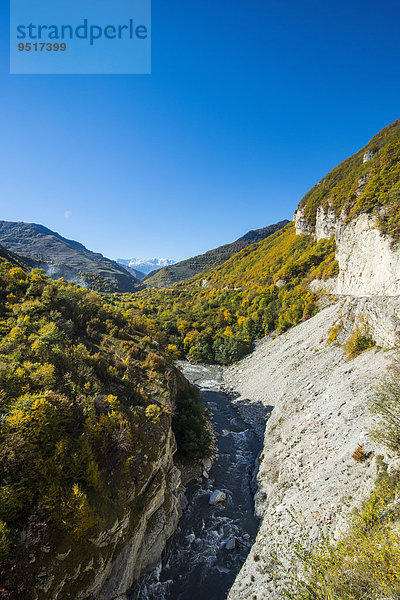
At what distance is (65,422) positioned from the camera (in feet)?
33.6

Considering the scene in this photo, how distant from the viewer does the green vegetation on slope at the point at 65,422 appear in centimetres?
792

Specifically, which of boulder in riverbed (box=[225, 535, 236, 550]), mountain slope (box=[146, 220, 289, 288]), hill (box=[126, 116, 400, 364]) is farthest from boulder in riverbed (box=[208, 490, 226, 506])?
mountain slope (box=[146, 220, 289, 288])

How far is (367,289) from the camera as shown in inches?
926

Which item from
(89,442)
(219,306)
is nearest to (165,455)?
(89,442)

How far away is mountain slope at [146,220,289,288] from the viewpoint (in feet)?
538

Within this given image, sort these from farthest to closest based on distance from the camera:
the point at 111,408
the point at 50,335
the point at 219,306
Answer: the point at 219,306 < the point at 50,335 < the point at 111,408

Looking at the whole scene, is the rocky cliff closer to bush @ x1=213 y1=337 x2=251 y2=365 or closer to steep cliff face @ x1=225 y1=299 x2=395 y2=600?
steep cliff face @ x1=225 y1=299 x2=395 y2=600

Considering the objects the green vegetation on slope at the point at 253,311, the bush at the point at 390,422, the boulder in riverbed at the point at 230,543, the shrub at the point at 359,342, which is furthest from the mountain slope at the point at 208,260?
the bush at the point at 390,422

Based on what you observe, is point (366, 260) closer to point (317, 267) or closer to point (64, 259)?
point (317, 267)

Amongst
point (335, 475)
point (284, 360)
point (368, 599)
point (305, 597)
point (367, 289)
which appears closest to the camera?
point (368, 599)

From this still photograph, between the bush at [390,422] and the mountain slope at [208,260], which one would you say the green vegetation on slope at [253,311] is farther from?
the mountain slope at [208,260]

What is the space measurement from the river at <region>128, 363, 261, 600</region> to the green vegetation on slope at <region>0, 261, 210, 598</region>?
254 centimetres

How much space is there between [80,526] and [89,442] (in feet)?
8.74

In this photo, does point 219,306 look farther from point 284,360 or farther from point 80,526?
point 80,526
